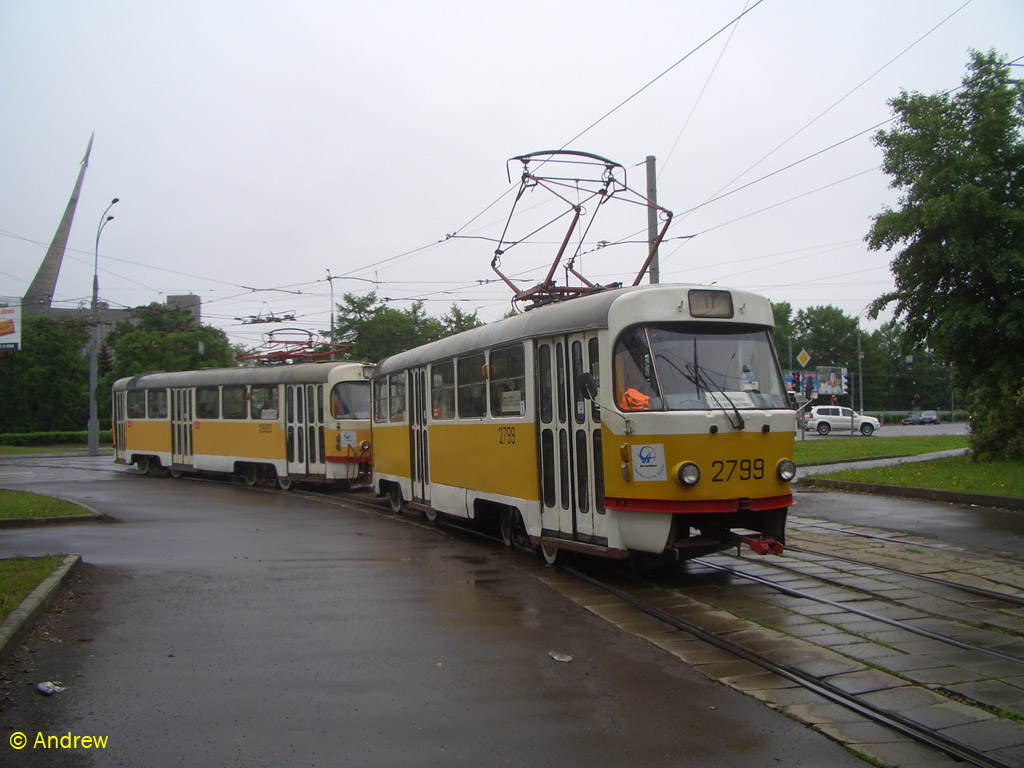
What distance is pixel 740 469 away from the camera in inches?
333

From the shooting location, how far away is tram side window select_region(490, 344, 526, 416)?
10.5m

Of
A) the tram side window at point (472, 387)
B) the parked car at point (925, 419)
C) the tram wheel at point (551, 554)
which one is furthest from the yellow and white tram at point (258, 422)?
the parked car at point (925, 419)

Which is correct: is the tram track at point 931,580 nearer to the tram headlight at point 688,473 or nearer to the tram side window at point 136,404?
the tram headlight at point 688,473

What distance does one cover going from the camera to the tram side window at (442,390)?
13.0 meters

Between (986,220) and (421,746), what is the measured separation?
17.2 meters

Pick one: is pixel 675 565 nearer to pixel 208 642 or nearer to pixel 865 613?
pixel 865 613

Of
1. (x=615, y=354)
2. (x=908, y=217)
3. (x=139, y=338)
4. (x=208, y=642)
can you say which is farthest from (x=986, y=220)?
(x=139, y=338)

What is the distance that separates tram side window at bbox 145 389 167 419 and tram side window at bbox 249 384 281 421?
5492 mm

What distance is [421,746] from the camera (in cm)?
487

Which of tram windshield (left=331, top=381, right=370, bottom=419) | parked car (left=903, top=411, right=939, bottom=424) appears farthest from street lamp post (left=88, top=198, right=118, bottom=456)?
parked car (left=903, top=411, right=939, bottom=424)

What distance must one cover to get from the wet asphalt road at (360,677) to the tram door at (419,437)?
324 centimetres

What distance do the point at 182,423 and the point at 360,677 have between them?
872 inches

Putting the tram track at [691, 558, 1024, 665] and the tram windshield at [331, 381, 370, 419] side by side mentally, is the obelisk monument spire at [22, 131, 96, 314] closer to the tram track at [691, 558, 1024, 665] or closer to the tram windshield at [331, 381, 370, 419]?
the tram windshield at [331, 381, 370, 419]

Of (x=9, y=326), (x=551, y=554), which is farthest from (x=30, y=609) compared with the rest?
(x=9, y=326)
